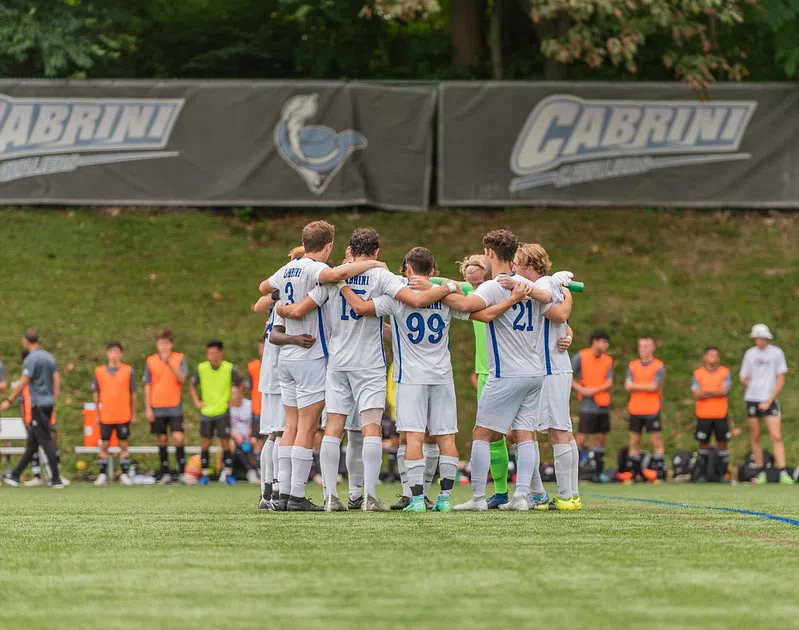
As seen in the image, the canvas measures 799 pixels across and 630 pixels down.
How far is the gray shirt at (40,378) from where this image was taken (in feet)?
58.7

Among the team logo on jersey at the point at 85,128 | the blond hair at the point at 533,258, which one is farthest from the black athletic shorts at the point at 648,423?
the team logo on jersey at the point at 85,128

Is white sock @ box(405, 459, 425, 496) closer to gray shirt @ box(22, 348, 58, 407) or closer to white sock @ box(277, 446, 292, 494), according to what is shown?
white sock @ box(277, 446, 292, 494)

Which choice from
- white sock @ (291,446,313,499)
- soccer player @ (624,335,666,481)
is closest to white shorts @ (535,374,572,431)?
white sock @ (291,446,313,499)

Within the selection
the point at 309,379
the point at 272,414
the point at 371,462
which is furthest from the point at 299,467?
the point at 272,414

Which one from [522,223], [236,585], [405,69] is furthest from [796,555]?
[405,69]

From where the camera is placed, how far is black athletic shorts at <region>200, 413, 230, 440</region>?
63.4ft

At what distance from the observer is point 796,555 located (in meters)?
7.28

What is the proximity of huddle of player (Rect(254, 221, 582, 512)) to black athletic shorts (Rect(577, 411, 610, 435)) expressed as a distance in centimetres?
831

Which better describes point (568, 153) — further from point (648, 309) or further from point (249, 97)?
point (249, 97)

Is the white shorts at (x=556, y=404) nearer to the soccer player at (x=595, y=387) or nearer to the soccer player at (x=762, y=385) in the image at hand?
the soccer player at (x=595, y=387)

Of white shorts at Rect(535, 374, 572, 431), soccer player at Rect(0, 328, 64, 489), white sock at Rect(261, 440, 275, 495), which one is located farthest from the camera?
soccer player at Rect(0, 328, 64, 489)

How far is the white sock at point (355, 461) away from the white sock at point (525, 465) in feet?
4.60

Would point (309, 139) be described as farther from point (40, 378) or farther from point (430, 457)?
point (430, 457)

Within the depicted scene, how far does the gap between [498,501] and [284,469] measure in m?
1.71
